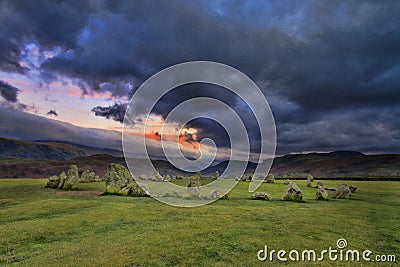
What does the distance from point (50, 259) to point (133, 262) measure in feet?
9.82

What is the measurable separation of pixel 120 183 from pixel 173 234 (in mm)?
16278

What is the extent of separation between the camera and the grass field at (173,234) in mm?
8398

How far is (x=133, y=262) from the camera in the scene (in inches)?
314

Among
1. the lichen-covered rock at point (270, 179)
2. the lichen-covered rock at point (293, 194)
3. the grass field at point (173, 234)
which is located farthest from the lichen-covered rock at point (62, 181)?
the lichen-covered rock at point (270, 179)

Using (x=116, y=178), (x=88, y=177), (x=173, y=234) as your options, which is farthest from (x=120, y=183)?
(x=88, y=177)

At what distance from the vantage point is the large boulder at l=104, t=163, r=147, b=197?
24.5m

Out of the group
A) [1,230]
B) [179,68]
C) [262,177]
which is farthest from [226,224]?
[262,177]

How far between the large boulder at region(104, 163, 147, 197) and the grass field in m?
7.14

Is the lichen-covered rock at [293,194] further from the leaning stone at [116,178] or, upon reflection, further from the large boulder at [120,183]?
the leaning stone at [116,178]

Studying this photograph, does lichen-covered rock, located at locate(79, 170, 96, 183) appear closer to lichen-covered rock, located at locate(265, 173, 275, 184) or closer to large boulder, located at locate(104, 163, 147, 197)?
large boulder, located at locate(104, 163, 147, 197)

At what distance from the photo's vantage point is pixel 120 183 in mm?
25672

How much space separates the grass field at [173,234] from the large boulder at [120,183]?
714 cm

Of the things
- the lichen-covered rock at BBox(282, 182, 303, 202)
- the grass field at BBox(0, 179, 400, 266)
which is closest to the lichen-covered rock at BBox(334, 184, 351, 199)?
→ the lichen-covered rock at BBox(282, 182, 303, 202)

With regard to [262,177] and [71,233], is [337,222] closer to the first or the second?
[71,233]
